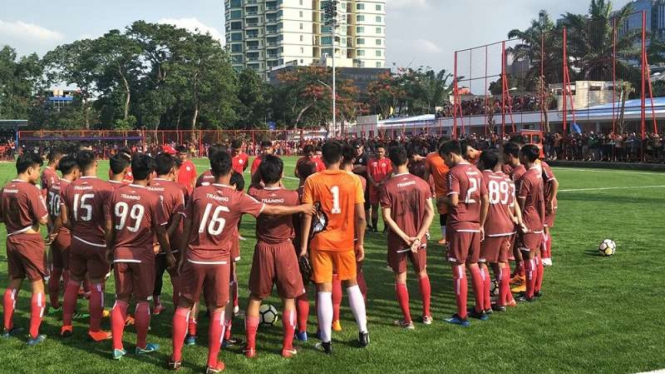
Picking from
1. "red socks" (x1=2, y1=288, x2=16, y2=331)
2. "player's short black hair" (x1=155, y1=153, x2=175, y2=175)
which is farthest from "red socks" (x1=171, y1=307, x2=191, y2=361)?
"red socks" (x1=2, y1=288, x2=16, y2=331)

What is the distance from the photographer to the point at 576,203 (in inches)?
680

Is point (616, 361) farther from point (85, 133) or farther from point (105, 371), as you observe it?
point (85, 133)

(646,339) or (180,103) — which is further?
(180,103)

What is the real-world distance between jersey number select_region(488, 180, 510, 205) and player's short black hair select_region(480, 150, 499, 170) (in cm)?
31

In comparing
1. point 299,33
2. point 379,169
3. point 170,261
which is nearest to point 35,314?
point 170,261

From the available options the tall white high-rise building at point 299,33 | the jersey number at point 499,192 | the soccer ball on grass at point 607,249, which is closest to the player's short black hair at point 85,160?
the jersey number at point 499,192

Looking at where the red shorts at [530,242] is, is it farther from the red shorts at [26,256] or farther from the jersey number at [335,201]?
the red shorts at [26,256]

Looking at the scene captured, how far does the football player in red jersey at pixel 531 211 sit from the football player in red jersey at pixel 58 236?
18.2 ft

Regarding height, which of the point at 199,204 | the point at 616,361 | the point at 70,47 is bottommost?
the point at 616,361

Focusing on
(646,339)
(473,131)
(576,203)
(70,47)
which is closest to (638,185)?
(576,203)

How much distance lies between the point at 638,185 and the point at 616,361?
61.7 ft

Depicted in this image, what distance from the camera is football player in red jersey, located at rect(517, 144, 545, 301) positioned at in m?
7.54

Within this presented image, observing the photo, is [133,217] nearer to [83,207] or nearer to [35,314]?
[83,207]

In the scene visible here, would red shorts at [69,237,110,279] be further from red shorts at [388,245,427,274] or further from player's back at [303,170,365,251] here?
red shorts at [388,245,427,274]
